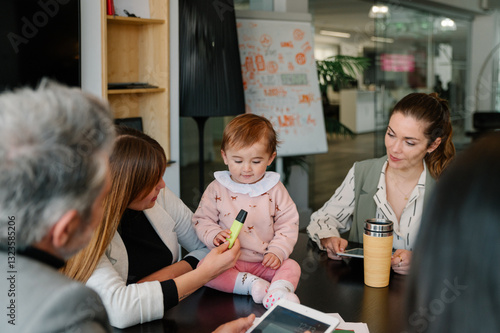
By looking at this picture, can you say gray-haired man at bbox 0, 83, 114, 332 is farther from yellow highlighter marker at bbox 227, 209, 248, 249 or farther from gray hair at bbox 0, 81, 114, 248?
yellow highlighter marker at bbox 227, 209, 248, 249

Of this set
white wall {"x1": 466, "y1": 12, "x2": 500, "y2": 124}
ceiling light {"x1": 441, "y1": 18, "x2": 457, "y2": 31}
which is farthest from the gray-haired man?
white wall {"x1": 466, "y1": 12, "x2": 500, "y2": 124}

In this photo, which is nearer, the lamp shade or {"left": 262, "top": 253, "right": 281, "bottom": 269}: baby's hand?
{"left": 262, "top": 253, "right": 281, "bottom": 269}: baby's hand

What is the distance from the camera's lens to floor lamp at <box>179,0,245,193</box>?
3.66 m

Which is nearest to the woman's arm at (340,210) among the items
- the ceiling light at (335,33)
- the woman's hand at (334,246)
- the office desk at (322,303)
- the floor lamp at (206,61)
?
the woman's hand at (334,246)

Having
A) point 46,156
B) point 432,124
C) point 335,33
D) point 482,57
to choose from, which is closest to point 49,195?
point 46,156

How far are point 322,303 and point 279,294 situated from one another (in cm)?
12

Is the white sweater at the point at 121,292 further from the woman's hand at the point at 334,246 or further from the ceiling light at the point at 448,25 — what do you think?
the ceiling light at the point at 448,25

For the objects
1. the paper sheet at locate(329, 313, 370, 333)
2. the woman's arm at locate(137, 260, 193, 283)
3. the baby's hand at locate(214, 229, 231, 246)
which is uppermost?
the baby's hand at locate(214, 229, 231, 246)

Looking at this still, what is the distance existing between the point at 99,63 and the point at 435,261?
9.25 ft

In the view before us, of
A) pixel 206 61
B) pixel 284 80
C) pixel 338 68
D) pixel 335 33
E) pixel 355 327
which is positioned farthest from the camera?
pixel 335 33

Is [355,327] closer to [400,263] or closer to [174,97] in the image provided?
[400,263]

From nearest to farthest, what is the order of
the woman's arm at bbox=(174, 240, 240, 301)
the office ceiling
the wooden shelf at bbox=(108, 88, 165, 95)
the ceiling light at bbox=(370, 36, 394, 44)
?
1. the woman's arm at bbox=(174, 240, 240, 301)
2. the wooden shelf at bbox=(108, 88, 165, 95)
3. the office ceiling
4. the ceiling light at bbox=(370, 36, 394, 44)

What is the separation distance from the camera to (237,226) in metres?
1.50

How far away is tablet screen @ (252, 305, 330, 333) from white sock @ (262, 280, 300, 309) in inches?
7.4
